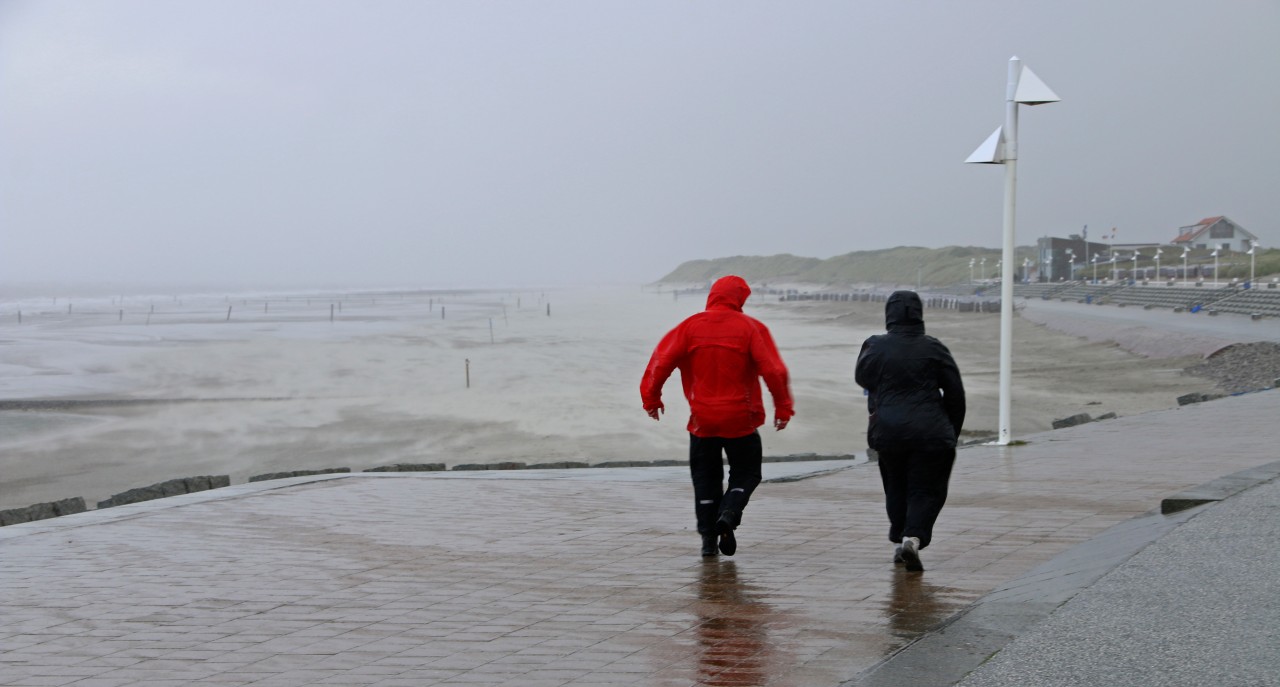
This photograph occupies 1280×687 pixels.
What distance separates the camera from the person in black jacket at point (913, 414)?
595 cm

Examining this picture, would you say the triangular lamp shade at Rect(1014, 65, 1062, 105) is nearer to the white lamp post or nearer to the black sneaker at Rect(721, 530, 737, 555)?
the white lamp post

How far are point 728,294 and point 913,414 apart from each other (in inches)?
47.7

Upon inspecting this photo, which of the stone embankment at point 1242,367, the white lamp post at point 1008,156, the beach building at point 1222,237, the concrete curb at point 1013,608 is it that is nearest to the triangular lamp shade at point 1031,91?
the white lamp post at point 1008,156

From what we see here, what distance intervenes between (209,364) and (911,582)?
3701cm

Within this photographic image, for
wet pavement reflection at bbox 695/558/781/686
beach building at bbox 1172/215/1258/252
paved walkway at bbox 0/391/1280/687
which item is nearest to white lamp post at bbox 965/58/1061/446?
paved walkway at bbox 0/391/1280/687

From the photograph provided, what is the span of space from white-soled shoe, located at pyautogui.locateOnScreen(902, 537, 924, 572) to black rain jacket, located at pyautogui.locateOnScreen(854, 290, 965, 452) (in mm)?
483

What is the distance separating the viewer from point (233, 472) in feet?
59.8

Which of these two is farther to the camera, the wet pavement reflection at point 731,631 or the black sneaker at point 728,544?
the black sneaker at point 728,544

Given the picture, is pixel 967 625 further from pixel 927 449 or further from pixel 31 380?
pixel 31 380

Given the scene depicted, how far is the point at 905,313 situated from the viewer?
602 cm

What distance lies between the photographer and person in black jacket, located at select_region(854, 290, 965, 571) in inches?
234

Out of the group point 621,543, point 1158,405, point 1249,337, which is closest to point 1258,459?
point 621,543

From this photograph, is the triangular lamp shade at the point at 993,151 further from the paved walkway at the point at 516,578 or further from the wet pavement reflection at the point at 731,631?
the wet pavement reflection at the point at 731,631

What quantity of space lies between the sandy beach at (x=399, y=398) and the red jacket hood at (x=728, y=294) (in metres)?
11.6
